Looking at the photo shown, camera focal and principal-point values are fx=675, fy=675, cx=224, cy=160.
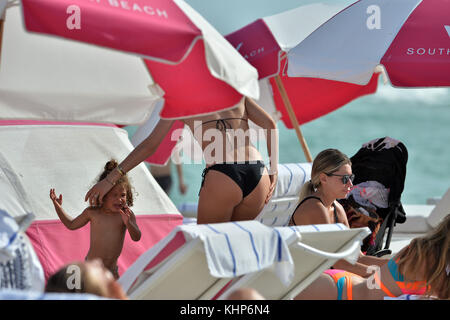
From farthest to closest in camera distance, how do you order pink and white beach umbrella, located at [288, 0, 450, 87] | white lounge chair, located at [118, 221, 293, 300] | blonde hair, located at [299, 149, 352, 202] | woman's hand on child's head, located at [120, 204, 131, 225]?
pink and white beach umbrella, located at [288, 0, 450, 87]
woman's hand on child's head, located at [120, 204, 131, 225]
blonde hair, located at [299, 149, 352, 202]
white lounge chair, located at [118, 221, 293, 300]

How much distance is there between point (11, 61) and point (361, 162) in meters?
2.71

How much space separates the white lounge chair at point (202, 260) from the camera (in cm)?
242

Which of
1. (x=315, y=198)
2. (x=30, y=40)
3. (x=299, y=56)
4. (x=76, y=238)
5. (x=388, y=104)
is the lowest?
(x=388, y=104)

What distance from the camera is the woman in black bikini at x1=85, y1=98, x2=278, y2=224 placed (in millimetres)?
3343

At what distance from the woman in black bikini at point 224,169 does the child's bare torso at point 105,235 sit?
696mm

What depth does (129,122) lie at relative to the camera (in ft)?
15.0

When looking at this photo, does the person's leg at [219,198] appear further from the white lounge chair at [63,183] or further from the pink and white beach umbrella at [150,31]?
the white lounge chair at [63,183]

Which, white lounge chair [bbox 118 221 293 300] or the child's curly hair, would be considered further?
the child's curly hair

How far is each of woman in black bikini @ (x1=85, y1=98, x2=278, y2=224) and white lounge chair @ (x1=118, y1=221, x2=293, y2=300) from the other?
2.23 feet

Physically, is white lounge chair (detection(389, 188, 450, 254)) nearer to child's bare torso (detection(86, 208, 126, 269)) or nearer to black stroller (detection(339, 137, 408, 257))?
black stroller (detection(339, 137, 408, 257))

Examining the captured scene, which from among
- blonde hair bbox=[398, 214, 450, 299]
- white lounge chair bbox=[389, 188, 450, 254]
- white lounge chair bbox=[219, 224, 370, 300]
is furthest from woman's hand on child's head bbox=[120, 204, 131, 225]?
white lounge chair bbox=[389, 188, 450, 254]

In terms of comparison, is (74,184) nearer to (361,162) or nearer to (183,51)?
(361,162)

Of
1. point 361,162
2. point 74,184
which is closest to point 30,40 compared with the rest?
point 74,184

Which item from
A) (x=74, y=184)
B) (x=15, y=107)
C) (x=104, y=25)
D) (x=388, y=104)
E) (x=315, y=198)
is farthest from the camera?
(x=388, y=104)
